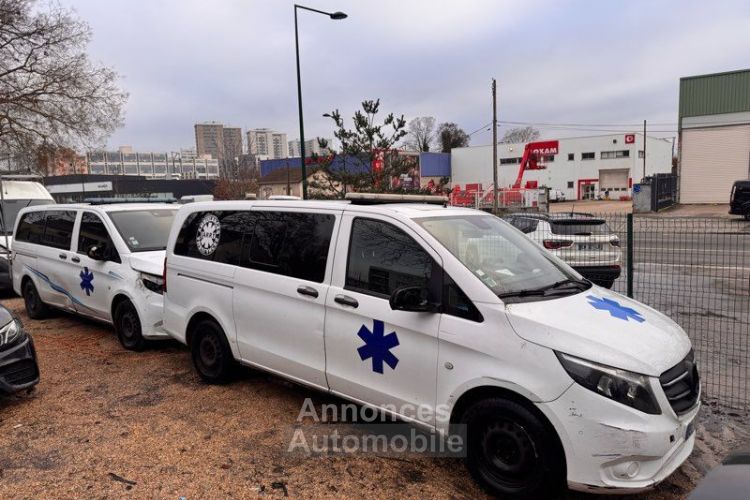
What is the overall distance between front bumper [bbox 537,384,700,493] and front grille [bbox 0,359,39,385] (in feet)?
14.0

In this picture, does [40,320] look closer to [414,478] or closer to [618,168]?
[414,478]

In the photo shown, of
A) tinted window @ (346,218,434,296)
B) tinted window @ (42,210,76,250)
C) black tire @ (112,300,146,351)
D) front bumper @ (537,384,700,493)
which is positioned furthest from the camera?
tinted window @ (42,210,76,250)

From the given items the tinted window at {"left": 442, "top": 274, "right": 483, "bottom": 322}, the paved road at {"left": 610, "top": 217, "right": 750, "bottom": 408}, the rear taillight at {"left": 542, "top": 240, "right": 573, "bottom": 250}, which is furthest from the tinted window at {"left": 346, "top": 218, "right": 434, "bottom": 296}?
the rear taillight at {"left": 542, "top": 240, "right": 573, "bottom": 250}

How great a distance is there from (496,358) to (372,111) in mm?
7029

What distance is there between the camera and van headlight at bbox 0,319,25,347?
4.34 meters

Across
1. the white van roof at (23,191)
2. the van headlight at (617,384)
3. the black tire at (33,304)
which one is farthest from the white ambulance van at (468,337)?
the white van roof at (23,191)

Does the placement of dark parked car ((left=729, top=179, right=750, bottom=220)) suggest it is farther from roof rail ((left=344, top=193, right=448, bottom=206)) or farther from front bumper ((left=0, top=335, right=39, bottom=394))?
front bumper ((left=0, top=335, right=39, bottom=394))

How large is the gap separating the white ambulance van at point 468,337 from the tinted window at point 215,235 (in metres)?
0.03

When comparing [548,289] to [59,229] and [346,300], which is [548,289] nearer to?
[346,300]

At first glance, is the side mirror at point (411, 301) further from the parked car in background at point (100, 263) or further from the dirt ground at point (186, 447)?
the parked car in background at point (100, 263)

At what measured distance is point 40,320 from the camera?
786cm

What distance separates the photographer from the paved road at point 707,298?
5.14m

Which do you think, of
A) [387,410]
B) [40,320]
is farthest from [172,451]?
[40,320]

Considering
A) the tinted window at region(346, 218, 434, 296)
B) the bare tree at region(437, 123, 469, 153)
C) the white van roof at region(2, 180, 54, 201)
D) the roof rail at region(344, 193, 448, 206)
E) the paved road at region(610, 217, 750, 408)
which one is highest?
the bare tree at region(437, 123, 469, 153)
